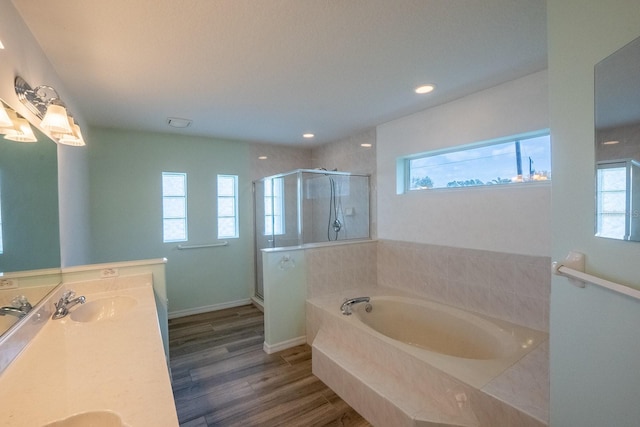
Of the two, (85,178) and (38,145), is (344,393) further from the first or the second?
(85,178)

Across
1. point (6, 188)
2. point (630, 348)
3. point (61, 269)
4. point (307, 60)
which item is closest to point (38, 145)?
point (6, 188)

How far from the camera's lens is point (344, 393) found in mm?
2109

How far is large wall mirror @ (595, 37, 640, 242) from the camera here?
0.78m

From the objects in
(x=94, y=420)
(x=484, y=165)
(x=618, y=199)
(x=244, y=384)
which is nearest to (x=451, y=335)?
(x=484, y=165)

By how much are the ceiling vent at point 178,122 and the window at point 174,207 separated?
0.72 metres

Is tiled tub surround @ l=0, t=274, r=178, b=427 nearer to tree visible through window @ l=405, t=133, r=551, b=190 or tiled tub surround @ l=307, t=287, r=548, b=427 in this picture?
tiled tub surround @ l=307, t=287, r=548, b=427

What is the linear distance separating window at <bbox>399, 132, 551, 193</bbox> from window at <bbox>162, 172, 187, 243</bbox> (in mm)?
2886

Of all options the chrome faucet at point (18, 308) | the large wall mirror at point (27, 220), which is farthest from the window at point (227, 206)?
the chrome faucet at point (18, 308)

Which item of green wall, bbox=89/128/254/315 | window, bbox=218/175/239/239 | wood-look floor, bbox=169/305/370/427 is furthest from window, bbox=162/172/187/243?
wood-look floor, bbox=169/305/370/427

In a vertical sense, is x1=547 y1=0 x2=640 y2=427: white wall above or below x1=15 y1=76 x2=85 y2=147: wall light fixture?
below

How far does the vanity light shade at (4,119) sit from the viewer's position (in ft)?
3.73

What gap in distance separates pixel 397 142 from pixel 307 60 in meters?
1.67

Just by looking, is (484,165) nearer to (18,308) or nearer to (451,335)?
(451,335)

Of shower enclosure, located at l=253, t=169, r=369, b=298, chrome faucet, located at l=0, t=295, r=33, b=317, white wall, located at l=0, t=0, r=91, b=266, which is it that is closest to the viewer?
chrome faucet, located at l=0, t=295, r=33, b=317
